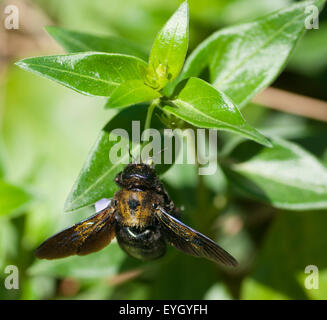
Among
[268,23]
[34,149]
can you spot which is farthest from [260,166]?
[34,149]

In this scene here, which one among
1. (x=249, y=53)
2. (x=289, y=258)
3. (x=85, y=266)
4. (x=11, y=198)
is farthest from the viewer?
(x=289, y=258)

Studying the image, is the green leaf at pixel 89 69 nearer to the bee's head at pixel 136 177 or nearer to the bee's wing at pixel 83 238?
the bee's head at pixel 136 177

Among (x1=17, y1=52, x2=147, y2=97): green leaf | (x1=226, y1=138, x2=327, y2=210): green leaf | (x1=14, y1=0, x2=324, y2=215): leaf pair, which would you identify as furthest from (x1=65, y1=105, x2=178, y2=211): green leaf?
(x1=226, y1=138, x2=327, y2=210): green leaf

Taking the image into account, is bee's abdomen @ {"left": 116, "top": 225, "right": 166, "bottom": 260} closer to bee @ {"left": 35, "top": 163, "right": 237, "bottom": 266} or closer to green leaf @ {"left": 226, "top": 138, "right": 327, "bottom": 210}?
bee @ {"left": 35, "top": 163, "right": 237, "bottom": 266}

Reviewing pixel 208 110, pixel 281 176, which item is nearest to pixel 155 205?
pixel 208 110

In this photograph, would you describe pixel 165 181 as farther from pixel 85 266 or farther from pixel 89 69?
pixel 89 69
